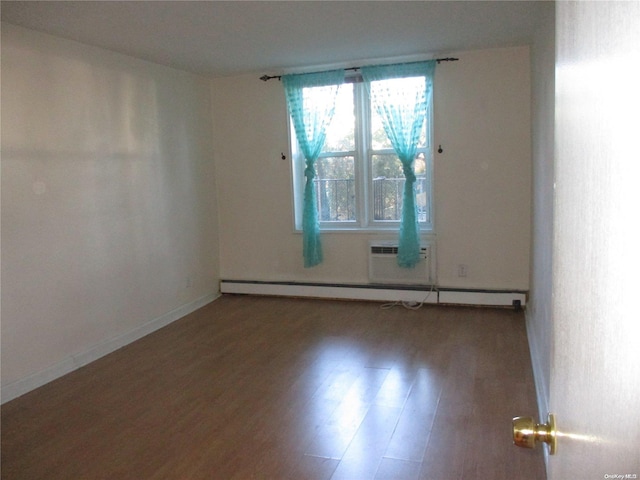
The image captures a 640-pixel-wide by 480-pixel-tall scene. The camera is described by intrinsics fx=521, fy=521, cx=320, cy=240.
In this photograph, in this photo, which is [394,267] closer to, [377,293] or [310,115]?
[377,293]

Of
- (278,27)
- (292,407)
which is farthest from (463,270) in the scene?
(278,27)

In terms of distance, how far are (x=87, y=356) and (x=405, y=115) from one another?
3406 millimetres

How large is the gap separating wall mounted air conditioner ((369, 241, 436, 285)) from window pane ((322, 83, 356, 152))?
3.43 ft

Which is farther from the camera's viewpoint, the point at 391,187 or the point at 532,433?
the point at 391,187

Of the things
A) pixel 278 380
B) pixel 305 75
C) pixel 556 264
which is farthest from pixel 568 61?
pixel 305 75

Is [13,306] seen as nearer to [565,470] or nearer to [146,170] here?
[146,170]

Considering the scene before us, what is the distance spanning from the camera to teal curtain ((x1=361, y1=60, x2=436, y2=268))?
484 cm

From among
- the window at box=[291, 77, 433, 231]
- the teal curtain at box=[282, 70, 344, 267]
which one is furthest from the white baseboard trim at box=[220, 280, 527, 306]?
the window at box=[291, 77, 433, 231]

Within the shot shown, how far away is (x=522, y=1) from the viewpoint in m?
3.32

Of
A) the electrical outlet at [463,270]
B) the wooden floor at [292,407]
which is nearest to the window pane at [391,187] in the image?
the electrical outlet at [463,270]

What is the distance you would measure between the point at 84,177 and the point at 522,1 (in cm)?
326

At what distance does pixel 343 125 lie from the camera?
5.29m

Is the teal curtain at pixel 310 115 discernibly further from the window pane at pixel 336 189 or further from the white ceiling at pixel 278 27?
the white ceiling at pixel 278 27

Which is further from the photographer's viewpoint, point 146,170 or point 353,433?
point 146,170
